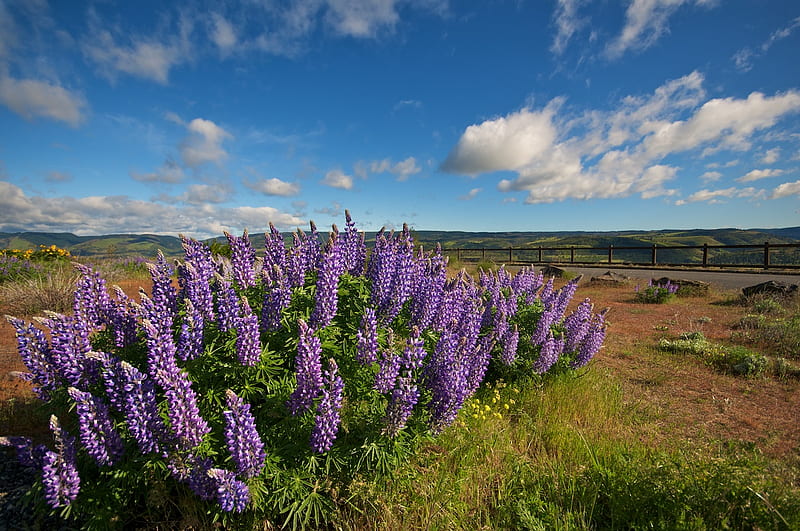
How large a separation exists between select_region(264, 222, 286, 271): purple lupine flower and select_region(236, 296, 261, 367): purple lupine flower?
3.98 ft

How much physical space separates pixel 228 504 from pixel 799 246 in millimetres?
34343

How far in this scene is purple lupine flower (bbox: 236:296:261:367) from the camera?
2.53 meters

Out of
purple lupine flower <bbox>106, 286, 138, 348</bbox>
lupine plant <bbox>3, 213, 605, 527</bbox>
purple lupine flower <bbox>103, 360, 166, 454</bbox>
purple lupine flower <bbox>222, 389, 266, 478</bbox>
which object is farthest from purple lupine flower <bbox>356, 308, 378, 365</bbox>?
purple lupine flower <bbox>106, 286, 138, 348</bbox>

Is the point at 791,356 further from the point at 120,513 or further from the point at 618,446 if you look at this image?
the point at 120,513

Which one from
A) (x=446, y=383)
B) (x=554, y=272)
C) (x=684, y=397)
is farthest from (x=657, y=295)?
(x=446, y=383)

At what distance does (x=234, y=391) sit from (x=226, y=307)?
64 cm

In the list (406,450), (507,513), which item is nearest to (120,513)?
(406,450)

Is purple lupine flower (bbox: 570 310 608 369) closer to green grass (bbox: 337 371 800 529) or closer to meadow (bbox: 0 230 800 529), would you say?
meadow (bbox: 0 230 800 529)

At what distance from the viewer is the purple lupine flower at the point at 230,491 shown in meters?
2.18

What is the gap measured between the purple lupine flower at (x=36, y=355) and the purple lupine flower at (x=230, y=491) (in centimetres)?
150

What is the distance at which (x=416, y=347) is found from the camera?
2920 mm

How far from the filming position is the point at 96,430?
2.35 meters

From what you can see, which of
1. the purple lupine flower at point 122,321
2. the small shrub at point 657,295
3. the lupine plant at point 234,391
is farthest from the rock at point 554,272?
the purple lupine flower at point 122,321

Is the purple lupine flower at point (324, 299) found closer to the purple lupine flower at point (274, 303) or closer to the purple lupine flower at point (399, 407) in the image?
the purple lupine flower at point (274, 303)
